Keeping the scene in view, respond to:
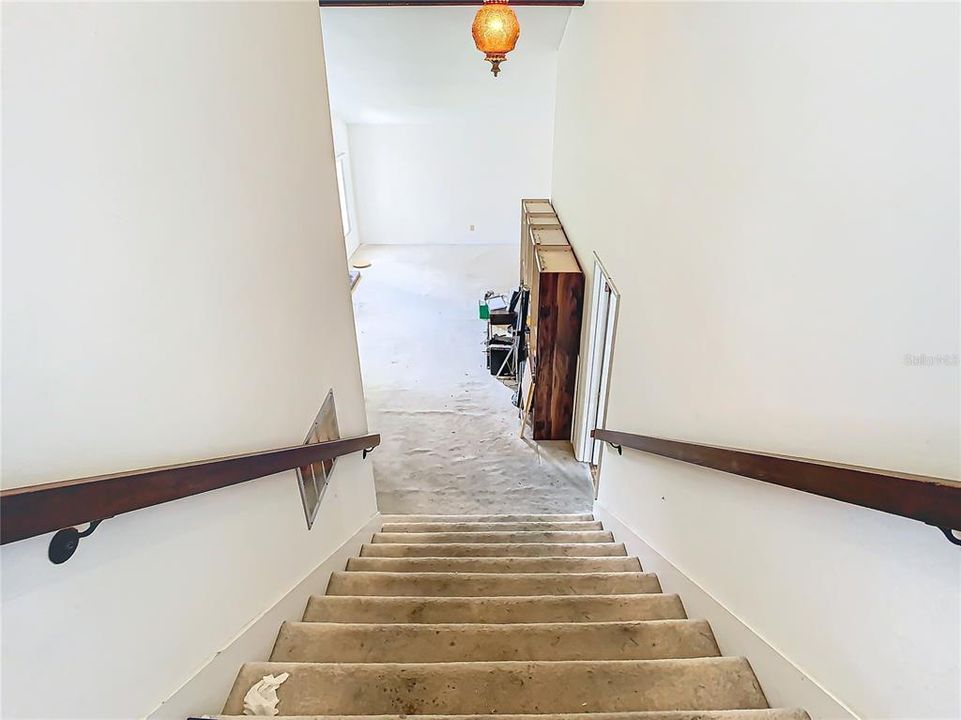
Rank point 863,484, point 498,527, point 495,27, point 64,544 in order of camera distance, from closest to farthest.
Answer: point 64,544, point 863,484, point 495,27, point 498,527

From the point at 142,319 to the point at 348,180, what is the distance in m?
11.2

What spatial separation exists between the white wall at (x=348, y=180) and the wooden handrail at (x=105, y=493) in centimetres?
1011

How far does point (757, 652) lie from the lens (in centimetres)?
154

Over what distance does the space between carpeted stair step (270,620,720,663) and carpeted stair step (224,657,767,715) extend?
0.19 metres

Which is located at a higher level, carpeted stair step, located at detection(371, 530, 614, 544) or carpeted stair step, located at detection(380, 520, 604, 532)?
carpeted stair step, located at detection(371, 530, 614, 544)

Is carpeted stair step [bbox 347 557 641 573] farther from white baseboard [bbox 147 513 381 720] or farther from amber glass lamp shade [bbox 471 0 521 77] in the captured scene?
amber glass lamp shade [bbox 471 0 521 77]

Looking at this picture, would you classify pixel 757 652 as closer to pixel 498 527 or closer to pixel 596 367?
pixel 498 527

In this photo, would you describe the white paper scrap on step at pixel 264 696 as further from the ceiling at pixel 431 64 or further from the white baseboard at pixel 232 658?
the ceiling at pixel 431 64

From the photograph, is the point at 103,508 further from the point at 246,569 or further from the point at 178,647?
the point at 246,569

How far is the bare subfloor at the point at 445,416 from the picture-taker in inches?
187

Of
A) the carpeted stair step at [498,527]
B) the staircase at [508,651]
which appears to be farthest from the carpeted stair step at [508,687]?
the carpeted stair step at [498,527]

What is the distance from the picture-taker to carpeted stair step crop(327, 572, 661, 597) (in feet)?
7.58

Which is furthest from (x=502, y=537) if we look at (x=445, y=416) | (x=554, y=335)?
(x=445, y=416)

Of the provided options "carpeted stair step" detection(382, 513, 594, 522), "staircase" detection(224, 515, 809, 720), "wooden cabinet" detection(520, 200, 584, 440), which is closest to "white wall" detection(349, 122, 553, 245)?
"wooden cabinet" detection(520, 200, 584, 440)
